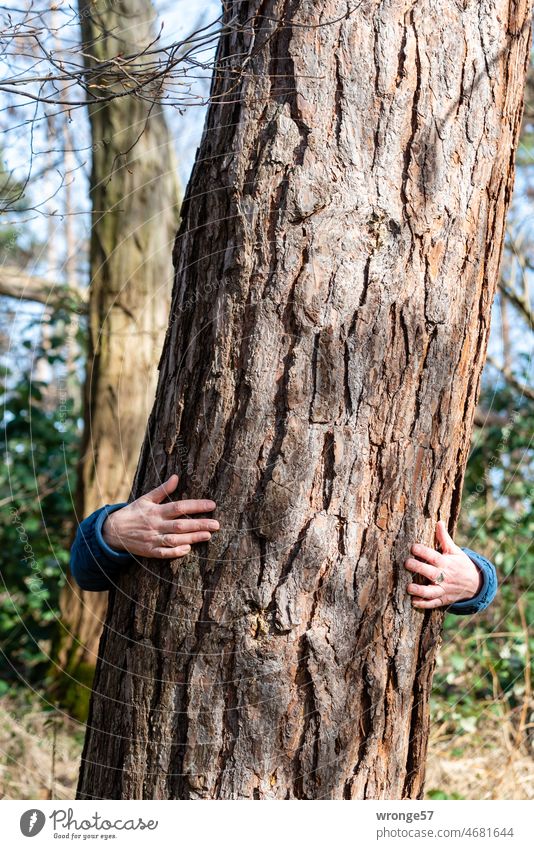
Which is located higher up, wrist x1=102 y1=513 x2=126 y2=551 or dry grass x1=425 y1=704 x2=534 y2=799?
wrist x1=102 y1=513 x2=126 y2=551

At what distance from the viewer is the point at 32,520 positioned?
466 centimetres

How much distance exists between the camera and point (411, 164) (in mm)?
1464

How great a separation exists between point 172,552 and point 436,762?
2286mm

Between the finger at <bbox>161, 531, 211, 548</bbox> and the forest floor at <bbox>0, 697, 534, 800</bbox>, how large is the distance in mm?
1547

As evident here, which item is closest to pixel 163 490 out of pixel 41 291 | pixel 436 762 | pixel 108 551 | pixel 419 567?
pixel 108 551

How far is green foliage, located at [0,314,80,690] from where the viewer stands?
4445 millimetres

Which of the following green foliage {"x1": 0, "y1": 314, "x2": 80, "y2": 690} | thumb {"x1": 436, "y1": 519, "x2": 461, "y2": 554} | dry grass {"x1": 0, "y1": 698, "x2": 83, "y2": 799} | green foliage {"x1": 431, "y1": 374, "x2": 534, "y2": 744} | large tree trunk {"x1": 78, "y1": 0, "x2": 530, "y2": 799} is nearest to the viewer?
large tree trunk {"x1": 78, "y1": 0, "x2": 530, "y2": 799}

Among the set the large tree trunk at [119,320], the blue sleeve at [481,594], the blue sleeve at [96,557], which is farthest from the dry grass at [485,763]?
the large tree trunk at [119,320]

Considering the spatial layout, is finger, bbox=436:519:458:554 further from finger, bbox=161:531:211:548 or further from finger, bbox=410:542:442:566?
finger, bbox=161:531:211:548

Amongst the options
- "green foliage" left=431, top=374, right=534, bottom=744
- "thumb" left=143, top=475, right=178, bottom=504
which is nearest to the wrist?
"thumb" left=143, top=475, right=178, bottom=504

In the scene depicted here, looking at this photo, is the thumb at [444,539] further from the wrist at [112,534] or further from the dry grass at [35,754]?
the dry grass at [35,754]

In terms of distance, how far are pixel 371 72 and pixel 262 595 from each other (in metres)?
1.09

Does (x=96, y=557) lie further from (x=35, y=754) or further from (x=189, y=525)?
(x=35, y=754)

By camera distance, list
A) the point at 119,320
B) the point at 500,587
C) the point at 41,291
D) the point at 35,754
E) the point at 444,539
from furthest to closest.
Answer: the point at 41,291 < the point at 500,587 < the point at 119,320 < the point at 35,754 < the point at 444,539
